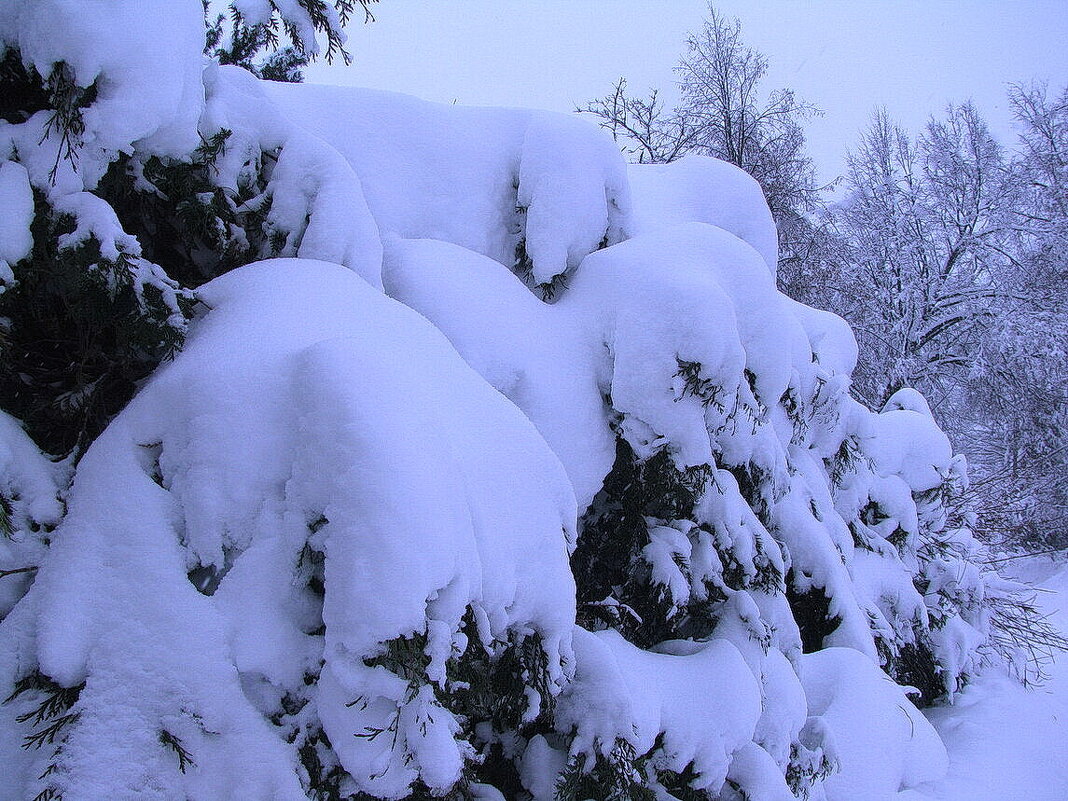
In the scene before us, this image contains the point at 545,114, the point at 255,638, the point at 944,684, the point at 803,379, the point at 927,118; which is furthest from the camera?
the point at 927,118

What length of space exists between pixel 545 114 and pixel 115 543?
323 centimetres

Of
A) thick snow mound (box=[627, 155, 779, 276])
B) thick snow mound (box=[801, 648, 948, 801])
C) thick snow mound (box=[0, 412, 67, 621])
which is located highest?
thick snow mound (box=[627, 155, 779, 276])

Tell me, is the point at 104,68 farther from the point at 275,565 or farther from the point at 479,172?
the point at 479,172

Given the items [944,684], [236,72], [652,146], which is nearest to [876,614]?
[944,684]

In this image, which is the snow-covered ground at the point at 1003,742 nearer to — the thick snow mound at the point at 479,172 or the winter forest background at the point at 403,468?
the winter forest background at the point at 403,468

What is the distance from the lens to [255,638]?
174cm

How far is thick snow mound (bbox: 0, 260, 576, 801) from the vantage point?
5.41ft

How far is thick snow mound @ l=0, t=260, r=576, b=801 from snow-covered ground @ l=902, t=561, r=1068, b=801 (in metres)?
3.78

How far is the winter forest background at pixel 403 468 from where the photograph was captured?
1698 millimetres

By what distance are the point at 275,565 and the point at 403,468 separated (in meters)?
0.49

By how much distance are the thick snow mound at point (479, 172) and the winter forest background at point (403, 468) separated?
0.02 m

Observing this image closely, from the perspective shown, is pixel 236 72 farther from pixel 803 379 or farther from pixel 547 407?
pixel 803 379

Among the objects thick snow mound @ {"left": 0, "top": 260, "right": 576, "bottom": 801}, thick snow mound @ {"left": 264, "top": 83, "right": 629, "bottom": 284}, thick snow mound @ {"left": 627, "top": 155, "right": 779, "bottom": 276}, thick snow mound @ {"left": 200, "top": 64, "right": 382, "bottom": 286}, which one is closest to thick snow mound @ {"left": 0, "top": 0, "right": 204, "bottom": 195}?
thick snow mound @ {"left": 200, "top": 64, "right": 382, "bottom": 286}

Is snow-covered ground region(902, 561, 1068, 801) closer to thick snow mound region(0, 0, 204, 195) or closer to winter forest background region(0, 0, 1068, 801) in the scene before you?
winter forest background region(0, 0, 1068, 801)
